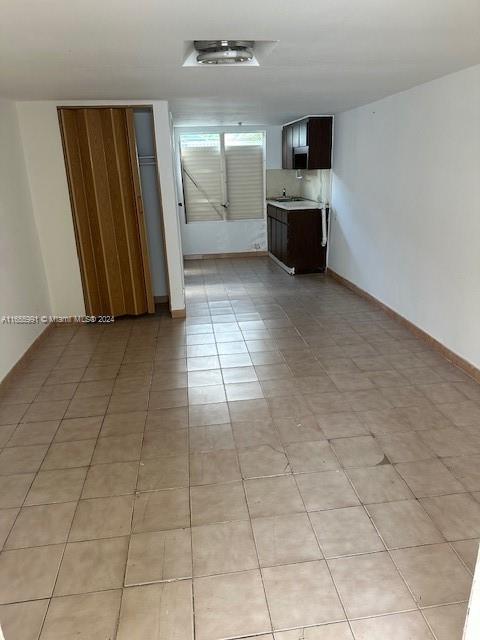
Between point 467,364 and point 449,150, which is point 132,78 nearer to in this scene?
point 449,150

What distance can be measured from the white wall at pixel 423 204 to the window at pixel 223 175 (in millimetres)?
2420

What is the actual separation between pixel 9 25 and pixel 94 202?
260 centimetres

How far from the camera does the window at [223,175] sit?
7.47 meters

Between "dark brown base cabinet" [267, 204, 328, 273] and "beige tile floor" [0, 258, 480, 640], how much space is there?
2.73 metres

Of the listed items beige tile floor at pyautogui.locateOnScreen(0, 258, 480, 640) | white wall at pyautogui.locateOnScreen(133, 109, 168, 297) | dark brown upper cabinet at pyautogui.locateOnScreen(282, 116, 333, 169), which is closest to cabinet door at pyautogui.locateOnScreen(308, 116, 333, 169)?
dark brown upper cabinet at pyautogui.locateOnScreen(282, 116, 333, 169)

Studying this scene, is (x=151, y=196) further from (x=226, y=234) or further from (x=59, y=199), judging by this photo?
(x=226, y=234)

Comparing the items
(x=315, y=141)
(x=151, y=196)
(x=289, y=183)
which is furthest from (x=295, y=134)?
(x=151, y=196)

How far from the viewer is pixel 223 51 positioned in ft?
8.44

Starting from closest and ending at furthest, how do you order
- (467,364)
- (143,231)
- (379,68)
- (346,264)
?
1. (379,68)
2. (467,364)
3. (143,231)
4. (346,264)

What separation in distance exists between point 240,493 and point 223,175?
6.36 meters

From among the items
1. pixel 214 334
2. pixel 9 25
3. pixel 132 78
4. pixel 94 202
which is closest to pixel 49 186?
pixel 94 202

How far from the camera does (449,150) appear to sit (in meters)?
3.35

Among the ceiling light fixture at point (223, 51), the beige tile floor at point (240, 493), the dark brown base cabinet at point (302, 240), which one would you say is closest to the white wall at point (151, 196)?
the beige tile floor at point (240, 493)

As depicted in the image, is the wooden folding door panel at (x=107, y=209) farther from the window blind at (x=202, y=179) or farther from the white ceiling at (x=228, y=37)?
the window blind at (x=202, y=179)
